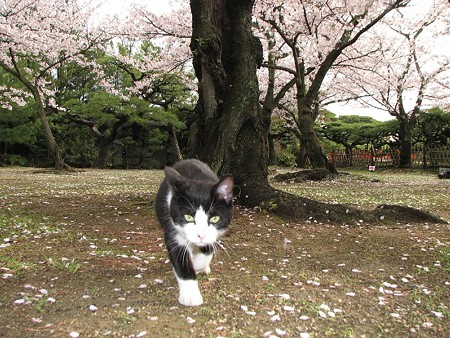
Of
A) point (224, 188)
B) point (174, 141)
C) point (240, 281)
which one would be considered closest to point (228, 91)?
point (240, 281)

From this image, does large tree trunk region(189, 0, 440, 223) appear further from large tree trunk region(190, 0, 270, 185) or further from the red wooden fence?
the red wooden fence

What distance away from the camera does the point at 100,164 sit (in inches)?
1163

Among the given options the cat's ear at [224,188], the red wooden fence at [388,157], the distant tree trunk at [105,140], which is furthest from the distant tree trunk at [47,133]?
the red wooden fence at [388,157]

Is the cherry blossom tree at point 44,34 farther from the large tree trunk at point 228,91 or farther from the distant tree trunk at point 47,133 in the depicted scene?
the large tree trunk at point 228,91

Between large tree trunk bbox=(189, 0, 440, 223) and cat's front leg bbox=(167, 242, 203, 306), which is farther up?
large tree trunk bbox=(189, 0, 440, 223)

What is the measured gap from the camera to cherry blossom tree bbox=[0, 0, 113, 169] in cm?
1925

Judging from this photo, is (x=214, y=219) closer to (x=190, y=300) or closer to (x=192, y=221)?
(x=192, y=221)

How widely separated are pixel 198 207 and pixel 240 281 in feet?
3.94

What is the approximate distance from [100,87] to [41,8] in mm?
11957

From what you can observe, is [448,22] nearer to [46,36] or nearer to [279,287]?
[46,36]

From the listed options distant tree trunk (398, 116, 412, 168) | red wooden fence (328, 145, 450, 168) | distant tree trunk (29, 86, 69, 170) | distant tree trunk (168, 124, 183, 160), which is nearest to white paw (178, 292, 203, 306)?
distant tree trunk (29, 86, 69, 170)

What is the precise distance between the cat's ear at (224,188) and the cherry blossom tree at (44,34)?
61.4 ft

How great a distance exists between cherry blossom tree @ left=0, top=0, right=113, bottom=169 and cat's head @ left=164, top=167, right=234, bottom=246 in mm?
18645

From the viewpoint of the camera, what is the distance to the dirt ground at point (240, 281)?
289cm
